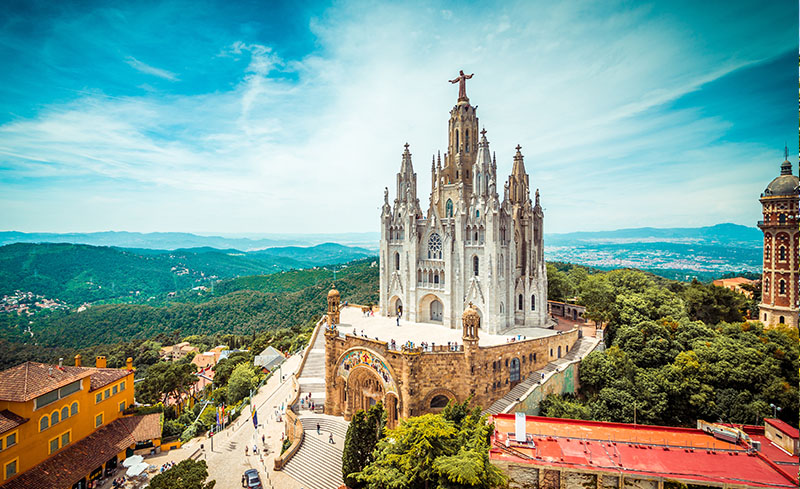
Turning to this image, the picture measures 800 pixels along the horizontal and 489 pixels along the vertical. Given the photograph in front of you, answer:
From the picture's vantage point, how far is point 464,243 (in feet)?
111

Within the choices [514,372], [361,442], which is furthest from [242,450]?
[514,372]

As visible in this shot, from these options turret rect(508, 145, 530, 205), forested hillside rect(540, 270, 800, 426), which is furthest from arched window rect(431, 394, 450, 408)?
turret rect(508, 145, 530, 205)

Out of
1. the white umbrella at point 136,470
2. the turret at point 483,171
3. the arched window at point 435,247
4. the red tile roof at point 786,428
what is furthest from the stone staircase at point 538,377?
the white umbrella at point 136,470

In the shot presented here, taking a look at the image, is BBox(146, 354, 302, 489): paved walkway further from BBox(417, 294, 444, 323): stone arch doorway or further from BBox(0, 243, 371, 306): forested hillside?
BBox(0, 243, 371, 306): forested hillside

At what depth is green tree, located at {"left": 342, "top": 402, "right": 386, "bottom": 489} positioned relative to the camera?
20.6 m

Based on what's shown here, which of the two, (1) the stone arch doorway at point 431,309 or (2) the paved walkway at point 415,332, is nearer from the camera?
(2) the paved walkway at point 415,332

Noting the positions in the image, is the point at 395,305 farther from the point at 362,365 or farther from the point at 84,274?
the point at 84,274

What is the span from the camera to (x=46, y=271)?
101 meters

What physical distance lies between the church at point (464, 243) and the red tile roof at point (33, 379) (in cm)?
2540

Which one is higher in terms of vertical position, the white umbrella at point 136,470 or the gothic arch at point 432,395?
the gothic arch at point 432,395

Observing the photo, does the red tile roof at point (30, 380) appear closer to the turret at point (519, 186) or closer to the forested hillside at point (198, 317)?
the turret at point (519, 186)

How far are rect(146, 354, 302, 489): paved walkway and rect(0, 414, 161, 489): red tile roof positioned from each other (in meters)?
2.62

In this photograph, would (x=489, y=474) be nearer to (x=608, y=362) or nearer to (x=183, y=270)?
(x=608, y=362)

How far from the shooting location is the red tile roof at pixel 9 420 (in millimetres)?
19712
